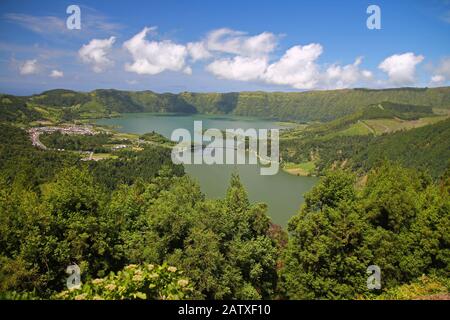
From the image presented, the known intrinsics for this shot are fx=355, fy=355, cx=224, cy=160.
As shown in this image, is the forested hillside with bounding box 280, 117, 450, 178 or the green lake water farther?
the forested hillside with bounding box 280, 117, 450, 178

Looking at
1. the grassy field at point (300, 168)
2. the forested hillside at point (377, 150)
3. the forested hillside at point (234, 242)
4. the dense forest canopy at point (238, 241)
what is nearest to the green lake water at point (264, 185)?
the grassy field at point (300, 168)

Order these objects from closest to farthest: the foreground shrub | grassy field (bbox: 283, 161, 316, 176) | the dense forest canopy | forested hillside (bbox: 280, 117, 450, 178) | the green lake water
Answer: the foreground shrub
the dense forest canopy
the green lake water
forested hillside (bbox: 280, 117, 450, 178)
grassy field (bbox: 283, 161, 316, 176)

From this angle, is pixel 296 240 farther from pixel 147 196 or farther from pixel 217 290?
pixel 147 196

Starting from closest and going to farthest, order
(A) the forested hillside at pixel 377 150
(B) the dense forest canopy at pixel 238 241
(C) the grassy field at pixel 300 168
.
Result: (B) the dense forest canopy at pixel 238 241
(A) the forested hillside at pixel 377 150
(C) the grassy field at pixel 300 168

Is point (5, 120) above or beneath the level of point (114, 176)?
above

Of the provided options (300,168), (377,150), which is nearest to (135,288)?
(300,168)

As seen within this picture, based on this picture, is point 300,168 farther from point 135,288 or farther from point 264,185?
point 135,288

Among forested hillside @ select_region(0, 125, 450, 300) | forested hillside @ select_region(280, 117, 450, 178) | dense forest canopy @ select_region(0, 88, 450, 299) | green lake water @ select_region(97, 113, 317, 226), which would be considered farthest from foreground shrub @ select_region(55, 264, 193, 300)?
forested hillside @ select_region(280, 117, 450, 178)

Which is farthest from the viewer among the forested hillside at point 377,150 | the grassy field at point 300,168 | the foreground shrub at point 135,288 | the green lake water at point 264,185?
the grassy field at point 300,168

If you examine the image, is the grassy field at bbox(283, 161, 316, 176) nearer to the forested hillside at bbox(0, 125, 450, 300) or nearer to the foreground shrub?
the forested hillside at bbox(0, 125, 450, 300)

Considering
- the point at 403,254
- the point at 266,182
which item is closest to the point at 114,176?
the point at 266,182

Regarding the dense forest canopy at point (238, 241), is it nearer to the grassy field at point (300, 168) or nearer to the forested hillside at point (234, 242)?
the forested hillside at point (234, 242)
